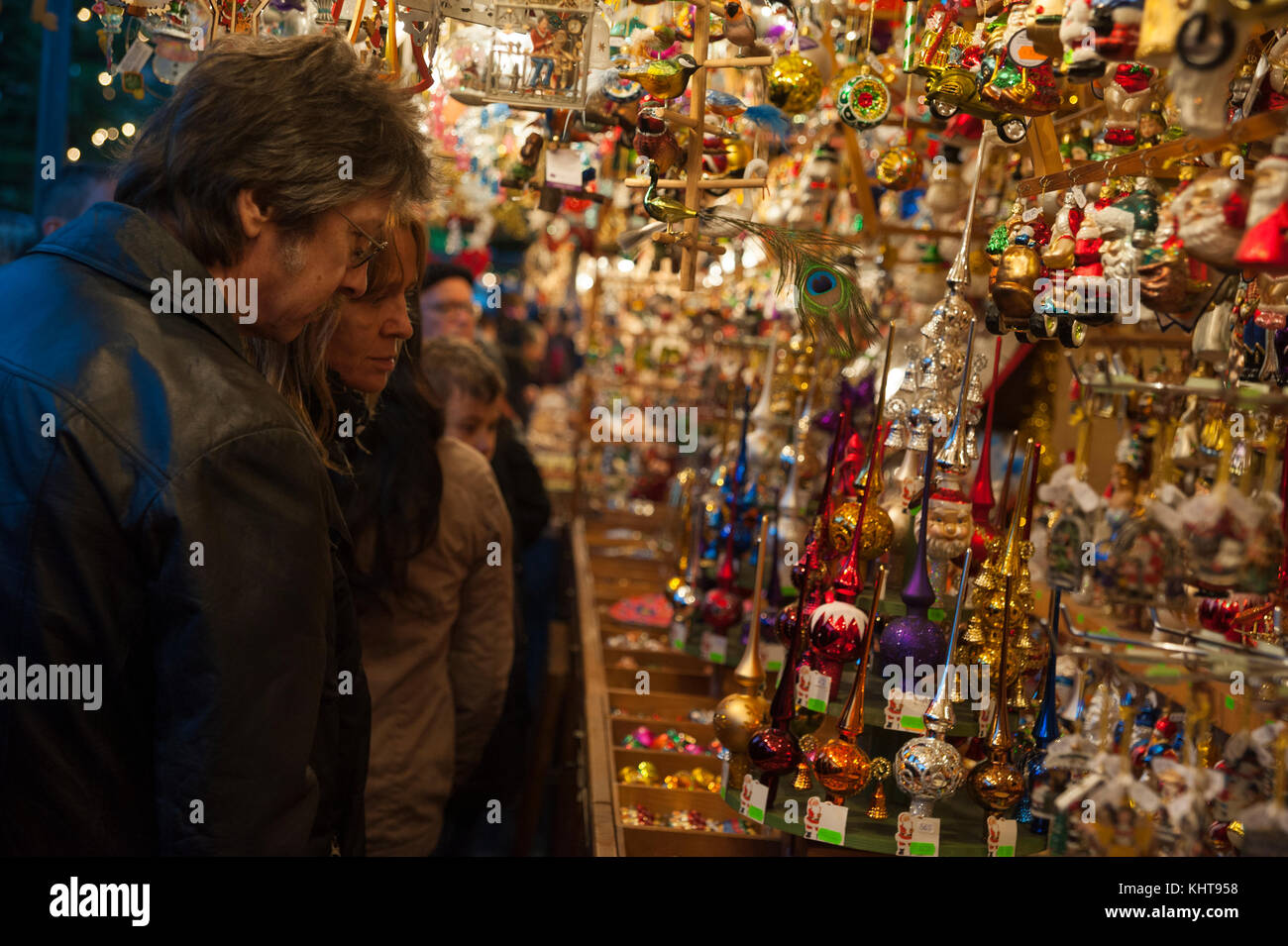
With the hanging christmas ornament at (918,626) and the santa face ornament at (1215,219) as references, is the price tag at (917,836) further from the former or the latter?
the santa face ornament at (1215,219)

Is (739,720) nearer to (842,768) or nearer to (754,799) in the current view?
(754,799)

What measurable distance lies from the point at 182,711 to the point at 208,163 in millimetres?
574

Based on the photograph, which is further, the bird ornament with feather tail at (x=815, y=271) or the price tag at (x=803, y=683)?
the bird ornament with feather tail at (x=815, y=271)

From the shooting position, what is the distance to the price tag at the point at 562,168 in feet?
7.23

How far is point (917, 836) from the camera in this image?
1595 mm

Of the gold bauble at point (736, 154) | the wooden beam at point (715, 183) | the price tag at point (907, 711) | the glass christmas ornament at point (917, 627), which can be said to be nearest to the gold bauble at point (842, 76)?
the gold bauble at point (736, 154)

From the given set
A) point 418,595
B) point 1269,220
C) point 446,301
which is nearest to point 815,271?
point 1269,220

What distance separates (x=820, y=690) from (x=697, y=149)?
852 mm

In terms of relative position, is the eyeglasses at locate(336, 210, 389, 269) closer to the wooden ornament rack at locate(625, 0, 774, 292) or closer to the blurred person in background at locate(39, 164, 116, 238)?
the wooden ornament rack at locate(625, 0, 774, 292)

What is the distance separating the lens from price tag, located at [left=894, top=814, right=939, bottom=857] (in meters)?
1.59

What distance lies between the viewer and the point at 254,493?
1.20 meters

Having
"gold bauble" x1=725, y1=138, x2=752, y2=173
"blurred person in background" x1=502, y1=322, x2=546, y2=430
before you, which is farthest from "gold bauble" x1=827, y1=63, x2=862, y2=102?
"blurred person in background" x1=502, y1=322, x2=546, y2=430

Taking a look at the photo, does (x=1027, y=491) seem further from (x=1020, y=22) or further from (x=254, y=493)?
(x=254, y=493)
